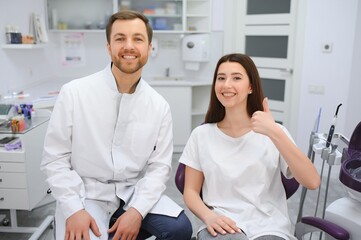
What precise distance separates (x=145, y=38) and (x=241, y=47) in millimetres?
2806

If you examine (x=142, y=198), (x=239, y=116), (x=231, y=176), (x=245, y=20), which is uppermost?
(x=245, y=20)

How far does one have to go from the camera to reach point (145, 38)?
147 cm

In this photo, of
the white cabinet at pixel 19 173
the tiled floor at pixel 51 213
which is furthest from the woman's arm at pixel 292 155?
the white cabinet at pixel 19 173

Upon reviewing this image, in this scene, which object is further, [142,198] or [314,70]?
[314,70]

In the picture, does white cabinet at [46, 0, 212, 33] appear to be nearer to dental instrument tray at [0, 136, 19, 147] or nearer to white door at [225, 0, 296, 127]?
white door at [225, 0, 296, 127]

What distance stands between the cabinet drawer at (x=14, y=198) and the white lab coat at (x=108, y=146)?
79 centimetres

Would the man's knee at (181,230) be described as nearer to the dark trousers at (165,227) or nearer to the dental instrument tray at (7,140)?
the dark trousers at (165,227)

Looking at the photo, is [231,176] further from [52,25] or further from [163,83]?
[52,25]

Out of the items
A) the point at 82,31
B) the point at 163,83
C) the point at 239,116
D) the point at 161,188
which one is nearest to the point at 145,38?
the point at 239,116

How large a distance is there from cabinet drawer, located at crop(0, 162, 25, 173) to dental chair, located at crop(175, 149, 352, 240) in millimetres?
1085

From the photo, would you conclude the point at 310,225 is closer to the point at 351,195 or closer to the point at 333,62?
the point at 351,195

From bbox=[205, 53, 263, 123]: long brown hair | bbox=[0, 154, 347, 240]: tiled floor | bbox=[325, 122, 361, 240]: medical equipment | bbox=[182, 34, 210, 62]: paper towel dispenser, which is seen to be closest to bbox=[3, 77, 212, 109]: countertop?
bbox=[182, 34, 210, 62]: paper towel dispenser

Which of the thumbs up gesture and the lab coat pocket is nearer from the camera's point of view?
the thumbs up gesture

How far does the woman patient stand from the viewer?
50.9 inches
